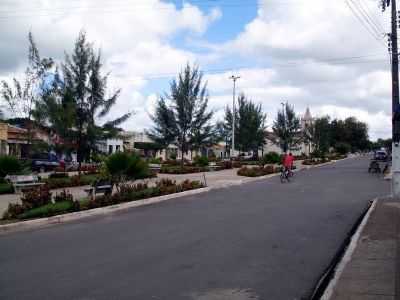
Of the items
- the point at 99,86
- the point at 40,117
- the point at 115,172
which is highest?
the point at 99,86

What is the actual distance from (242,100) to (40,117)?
31.8m

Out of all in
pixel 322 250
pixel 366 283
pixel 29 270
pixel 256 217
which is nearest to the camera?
pixel 366 283

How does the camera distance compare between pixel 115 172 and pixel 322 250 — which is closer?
pixel 322 250

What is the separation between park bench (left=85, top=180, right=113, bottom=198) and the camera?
51.5ft

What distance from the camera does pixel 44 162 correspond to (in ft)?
130

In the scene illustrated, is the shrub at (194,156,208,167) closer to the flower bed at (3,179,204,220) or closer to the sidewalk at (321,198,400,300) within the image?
the flower bed at (3,179,204,220)

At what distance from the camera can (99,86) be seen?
24016 mm

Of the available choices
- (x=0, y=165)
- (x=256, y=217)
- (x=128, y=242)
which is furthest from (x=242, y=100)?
(x=128, y=242)

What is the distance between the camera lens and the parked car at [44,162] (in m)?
38.8

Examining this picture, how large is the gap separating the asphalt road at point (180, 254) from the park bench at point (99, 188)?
2112mm

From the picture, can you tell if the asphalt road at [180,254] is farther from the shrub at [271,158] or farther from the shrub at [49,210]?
the shrub at [271,158]

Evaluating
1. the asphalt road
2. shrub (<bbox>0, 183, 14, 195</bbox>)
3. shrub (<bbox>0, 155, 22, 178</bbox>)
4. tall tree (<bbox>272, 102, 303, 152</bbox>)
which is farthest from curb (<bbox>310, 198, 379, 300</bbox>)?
tall tree (<bbox>272, 102, 303, 152</bbox>)

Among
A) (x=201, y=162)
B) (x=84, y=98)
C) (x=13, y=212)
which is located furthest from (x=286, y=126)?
(x=13, y=212)

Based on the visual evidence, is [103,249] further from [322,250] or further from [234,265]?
[322,250]
